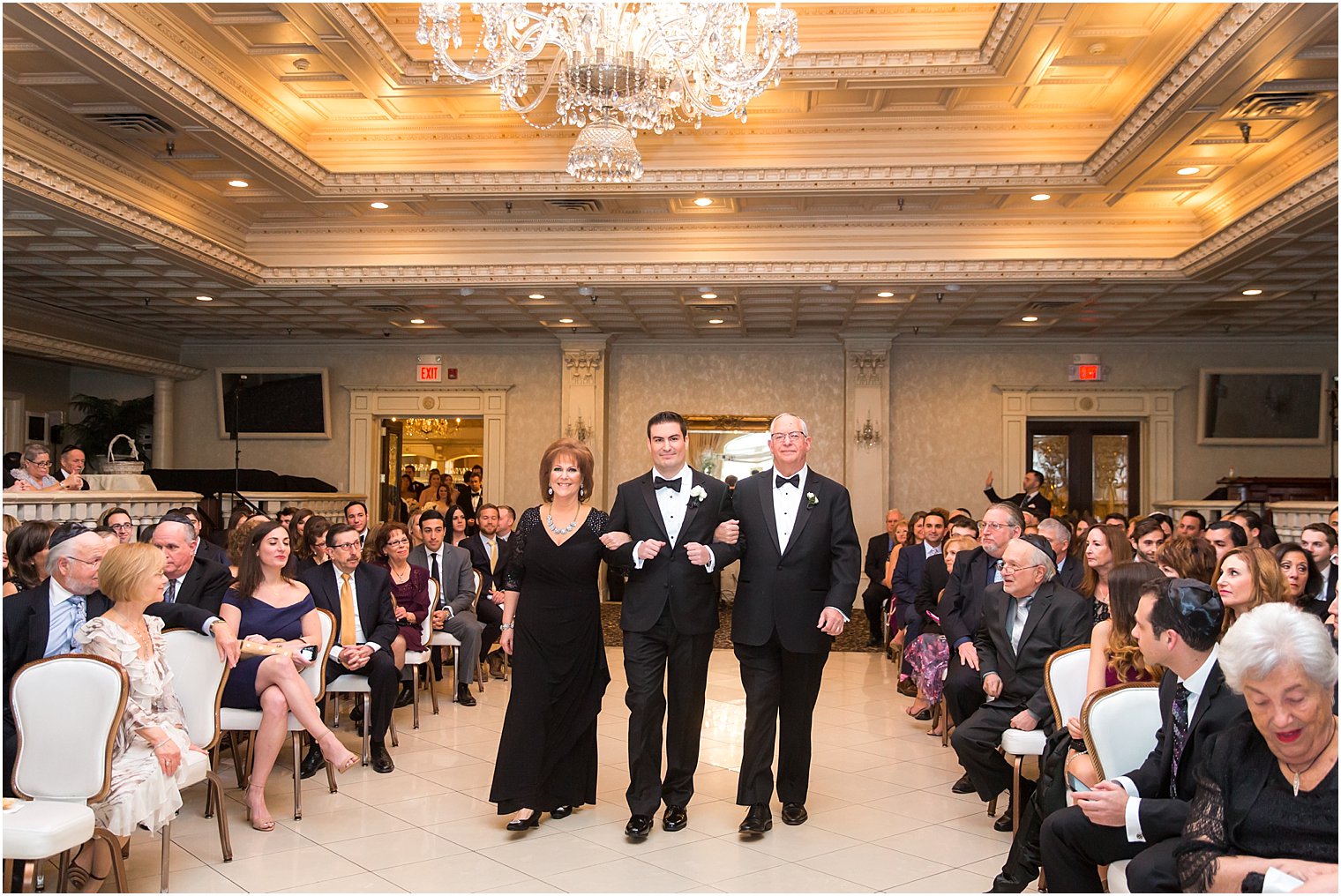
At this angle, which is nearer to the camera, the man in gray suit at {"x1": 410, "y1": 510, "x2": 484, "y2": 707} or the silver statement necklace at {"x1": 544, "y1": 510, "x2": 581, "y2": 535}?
the silver statement necklace at {"x1": 544, "y1": 510, "x2": 581, "y2": 535}

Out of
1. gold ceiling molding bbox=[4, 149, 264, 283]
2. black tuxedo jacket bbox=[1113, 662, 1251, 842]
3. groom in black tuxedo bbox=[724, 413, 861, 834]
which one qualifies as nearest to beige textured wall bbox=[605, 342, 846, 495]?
gold ceiling molding bbox=[4, 149, 264, 283]

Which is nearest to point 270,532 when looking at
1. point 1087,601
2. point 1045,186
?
point 1087,601

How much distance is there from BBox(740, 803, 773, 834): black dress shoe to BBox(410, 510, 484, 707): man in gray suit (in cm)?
363

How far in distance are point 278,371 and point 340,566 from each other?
10799mm

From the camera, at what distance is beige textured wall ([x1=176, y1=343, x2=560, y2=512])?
53.2ft

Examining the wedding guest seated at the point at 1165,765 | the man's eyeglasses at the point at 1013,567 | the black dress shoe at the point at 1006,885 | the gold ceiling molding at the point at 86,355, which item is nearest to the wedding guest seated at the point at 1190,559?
the man's eyeglasses at the point at 1013,567

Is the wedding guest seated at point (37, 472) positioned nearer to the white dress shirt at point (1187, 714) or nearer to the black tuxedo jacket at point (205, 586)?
the black tuxedo jacket at point (205, 586)

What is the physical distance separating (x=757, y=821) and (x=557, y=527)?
1.59m

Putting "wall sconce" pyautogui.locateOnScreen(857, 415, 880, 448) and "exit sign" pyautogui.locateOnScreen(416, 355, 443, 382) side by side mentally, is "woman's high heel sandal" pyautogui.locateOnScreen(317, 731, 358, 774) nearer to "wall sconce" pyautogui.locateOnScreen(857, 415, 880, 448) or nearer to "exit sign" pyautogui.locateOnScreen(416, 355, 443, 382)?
"wall sconce" pyautogui.locateOnScreen(857, 415, 880, 448)

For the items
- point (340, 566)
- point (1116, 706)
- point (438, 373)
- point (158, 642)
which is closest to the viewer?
point (1116, 706)

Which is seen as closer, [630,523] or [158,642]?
[158,642]

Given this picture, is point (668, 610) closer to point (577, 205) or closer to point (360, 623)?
point (360, 623)

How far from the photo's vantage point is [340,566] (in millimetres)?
6453

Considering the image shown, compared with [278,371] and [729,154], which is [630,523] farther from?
[278,371]
